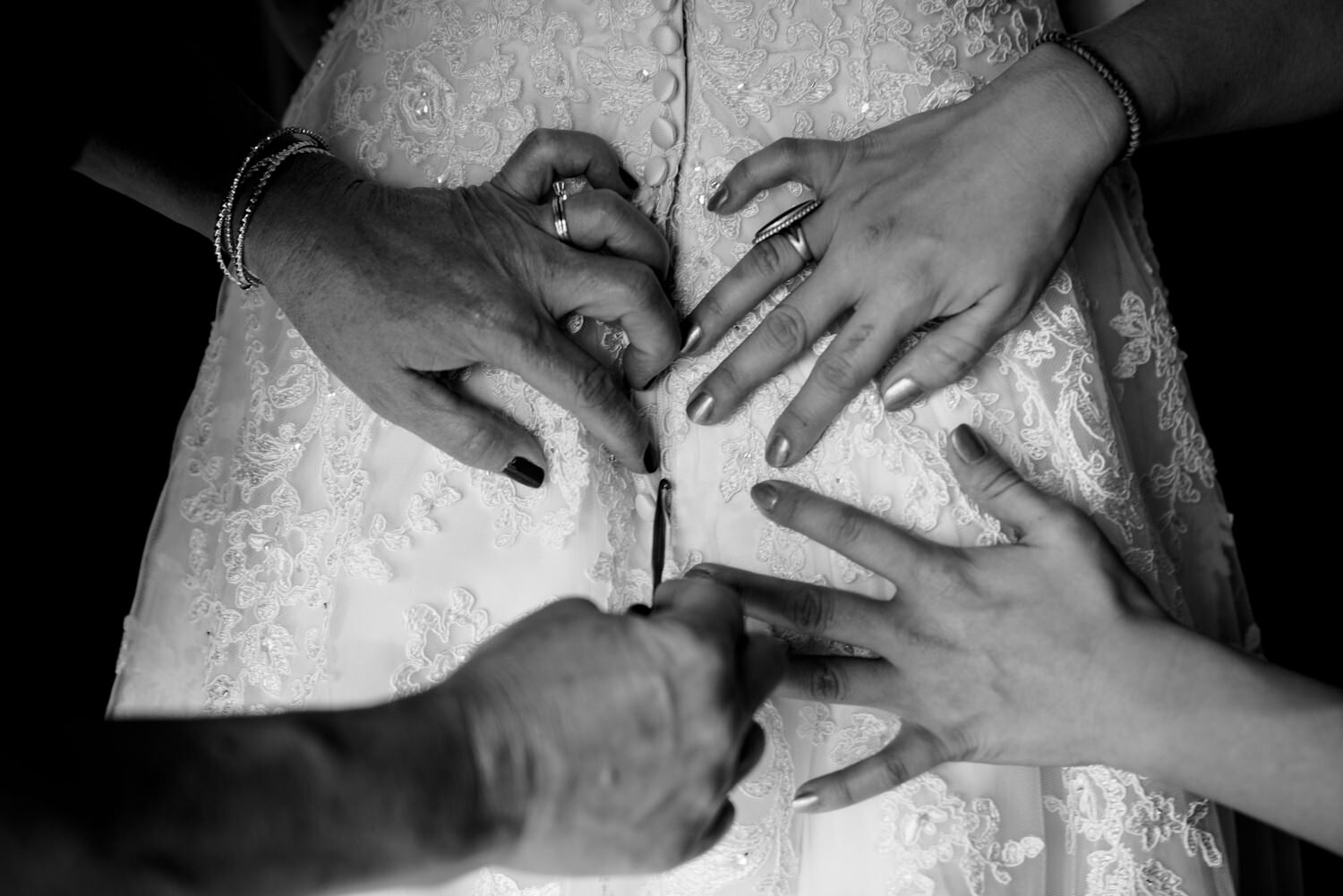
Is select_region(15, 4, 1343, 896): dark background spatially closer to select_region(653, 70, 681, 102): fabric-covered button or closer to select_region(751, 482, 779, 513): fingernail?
select_region(653, 70, 681, 102): fabric-covered button

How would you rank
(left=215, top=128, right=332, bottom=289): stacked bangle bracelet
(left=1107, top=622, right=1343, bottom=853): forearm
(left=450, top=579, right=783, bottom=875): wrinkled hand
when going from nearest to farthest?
(left=450, top=579, right=783, bottom=875): wrinkled hand < (left=1107, top=622, right=1343, bottom=853): forearm < (left=215, top=128, right=332, bottom=289): stacked bangle bracelet

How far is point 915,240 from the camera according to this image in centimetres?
79

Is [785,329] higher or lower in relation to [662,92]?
lower

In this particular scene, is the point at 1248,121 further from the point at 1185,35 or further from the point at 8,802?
the point at 8,802

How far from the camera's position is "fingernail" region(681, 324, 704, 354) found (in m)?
0.84

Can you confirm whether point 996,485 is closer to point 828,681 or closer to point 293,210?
point 828,681

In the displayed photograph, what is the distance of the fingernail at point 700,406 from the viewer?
0.82m

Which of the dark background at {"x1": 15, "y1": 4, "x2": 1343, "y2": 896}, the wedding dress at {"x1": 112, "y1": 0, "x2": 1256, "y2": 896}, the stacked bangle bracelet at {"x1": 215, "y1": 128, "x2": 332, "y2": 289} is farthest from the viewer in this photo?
the dark background at {"x1": 15, "y1": 4, "x2": 1343, "y2": 896}

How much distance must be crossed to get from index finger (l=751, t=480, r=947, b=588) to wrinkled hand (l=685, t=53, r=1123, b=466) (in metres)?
0.05

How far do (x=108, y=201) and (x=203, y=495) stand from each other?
0.92m

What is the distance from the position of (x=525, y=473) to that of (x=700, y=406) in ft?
0.54

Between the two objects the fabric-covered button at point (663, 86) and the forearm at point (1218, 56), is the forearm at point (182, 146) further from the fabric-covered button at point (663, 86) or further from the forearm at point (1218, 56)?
the forearm at point (1218, 56)

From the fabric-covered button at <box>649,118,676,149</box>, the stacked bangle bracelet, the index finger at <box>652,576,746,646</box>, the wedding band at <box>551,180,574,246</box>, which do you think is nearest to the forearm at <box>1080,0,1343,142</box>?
the fabric-covered button at <box>649,118,676,149</box>

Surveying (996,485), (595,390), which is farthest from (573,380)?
(996,485)
